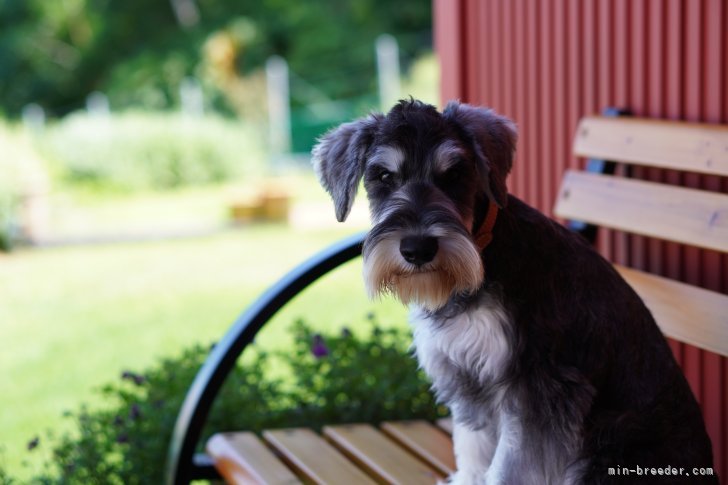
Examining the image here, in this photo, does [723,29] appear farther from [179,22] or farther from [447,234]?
[179,22]

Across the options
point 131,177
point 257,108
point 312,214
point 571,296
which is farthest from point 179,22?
point 571,296

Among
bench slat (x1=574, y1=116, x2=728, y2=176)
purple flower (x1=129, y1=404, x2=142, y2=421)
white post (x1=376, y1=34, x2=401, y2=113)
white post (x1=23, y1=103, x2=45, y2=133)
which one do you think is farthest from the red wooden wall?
white post (x1=23, y1=103, x2=45, y2=133)

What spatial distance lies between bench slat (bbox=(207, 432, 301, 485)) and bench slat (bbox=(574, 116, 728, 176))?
1500 mm

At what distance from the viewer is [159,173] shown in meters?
17.5

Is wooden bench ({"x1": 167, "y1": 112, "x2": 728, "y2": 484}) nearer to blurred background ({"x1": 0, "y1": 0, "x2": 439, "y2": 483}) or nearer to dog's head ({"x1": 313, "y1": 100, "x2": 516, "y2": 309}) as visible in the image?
dog's head ({"x1": 313, "y1": 100, "x2": 516, "y2": 309})

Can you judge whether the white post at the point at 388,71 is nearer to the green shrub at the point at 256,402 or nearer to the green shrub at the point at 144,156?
the green shrub at the point at 144,156

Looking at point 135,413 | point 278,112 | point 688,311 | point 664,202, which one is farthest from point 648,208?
point 278,112

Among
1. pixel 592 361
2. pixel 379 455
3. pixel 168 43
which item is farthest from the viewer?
pixel 168 43

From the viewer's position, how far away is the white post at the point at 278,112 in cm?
1884

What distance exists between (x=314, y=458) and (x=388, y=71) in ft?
61.0

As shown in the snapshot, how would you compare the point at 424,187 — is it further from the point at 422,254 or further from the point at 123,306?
the point at 123,306

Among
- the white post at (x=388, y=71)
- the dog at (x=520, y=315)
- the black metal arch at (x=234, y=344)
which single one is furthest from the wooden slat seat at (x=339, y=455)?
the white post at (x=388, y=71)

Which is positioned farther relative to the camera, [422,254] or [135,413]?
[135,413]

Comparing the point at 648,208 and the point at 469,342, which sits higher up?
the point at 648,208
